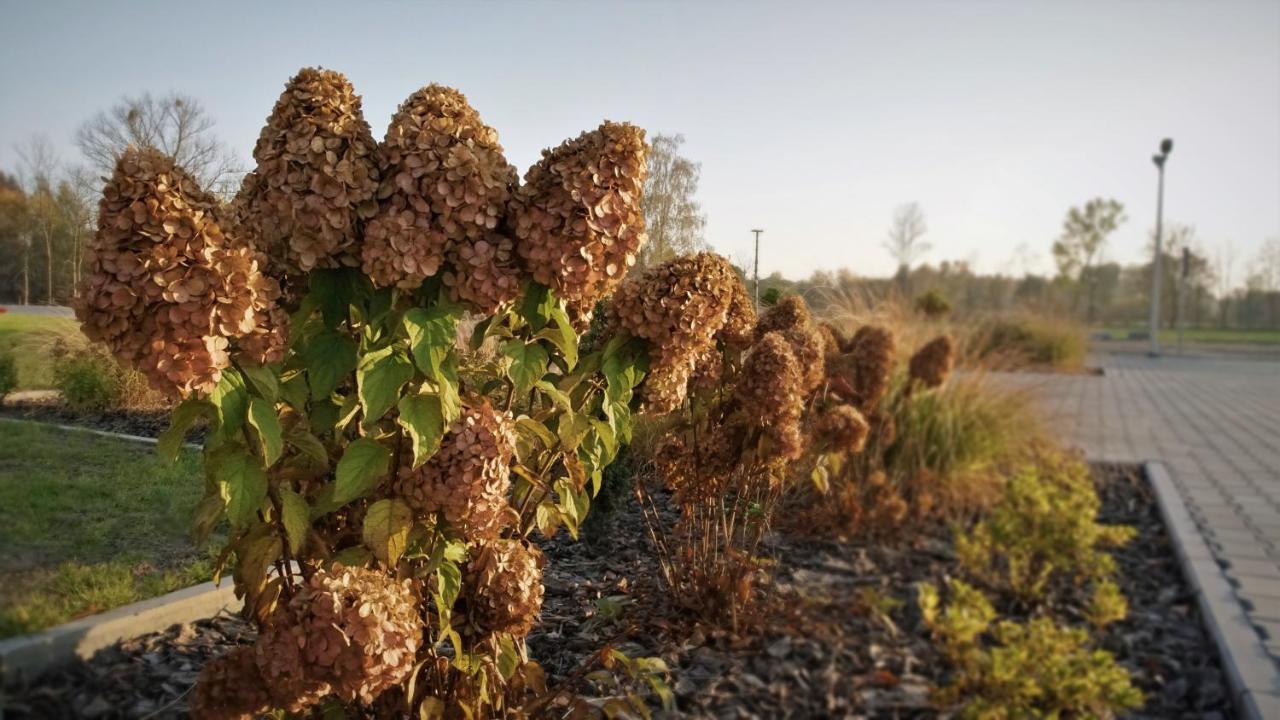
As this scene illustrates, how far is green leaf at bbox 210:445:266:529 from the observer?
1314 mm

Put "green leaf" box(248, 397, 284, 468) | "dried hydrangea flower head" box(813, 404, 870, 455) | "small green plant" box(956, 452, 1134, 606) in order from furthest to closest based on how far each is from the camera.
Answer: "dried hydrangea flower head" box(813, 404, 870, 455) → "small green plant" box(956, 452, 1134, 606) → "green leaf" box(248, 397, 284, 468)

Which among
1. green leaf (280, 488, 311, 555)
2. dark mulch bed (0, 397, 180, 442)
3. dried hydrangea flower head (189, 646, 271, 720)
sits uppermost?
dark mulch bed (0, 397, 180, 442)

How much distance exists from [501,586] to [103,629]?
93 centimetres

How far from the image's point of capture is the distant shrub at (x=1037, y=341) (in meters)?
7.12

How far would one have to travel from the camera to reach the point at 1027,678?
7.23ft

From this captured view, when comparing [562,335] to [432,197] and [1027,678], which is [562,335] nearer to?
[432,197]

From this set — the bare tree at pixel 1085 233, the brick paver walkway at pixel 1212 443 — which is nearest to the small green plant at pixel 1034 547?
the brick paver walkway at pixel 1212 443

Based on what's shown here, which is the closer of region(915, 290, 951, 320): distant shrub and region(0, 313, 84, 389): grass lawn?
region(0, 313, 84, 389): grass lawn

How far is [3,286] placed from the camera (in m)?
1.60

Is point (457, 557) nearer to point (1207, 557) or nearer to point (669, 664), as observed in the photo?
point (669, 664)

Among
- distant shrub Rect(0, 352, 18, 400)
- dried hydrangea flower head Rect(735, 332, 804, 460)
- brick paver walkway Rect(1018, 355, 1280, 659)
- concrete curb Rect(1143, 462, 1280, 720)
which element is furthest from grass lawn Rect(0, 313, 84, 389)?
brick paver walkway Rect(1018, 355, 1280, 659)

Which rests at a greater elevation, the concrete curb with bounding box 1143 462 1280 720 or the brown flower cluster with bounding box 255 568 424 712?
the brown flower cluster with bounding box 255 568 424 712

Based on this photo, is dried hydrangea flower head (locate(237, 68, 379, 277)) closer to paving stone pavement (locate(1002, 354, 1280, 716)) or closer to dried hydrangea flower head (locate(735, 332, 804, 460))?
dried hydrangea flower head (locate(735, 332, 804, 460))

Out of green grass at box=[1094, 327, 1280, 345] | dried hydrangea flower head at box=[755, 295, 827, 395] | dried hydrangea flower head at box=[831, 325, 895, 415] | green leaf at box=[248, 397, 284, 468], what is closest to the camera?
green leaf at box=[248, 397, 284, 468]
